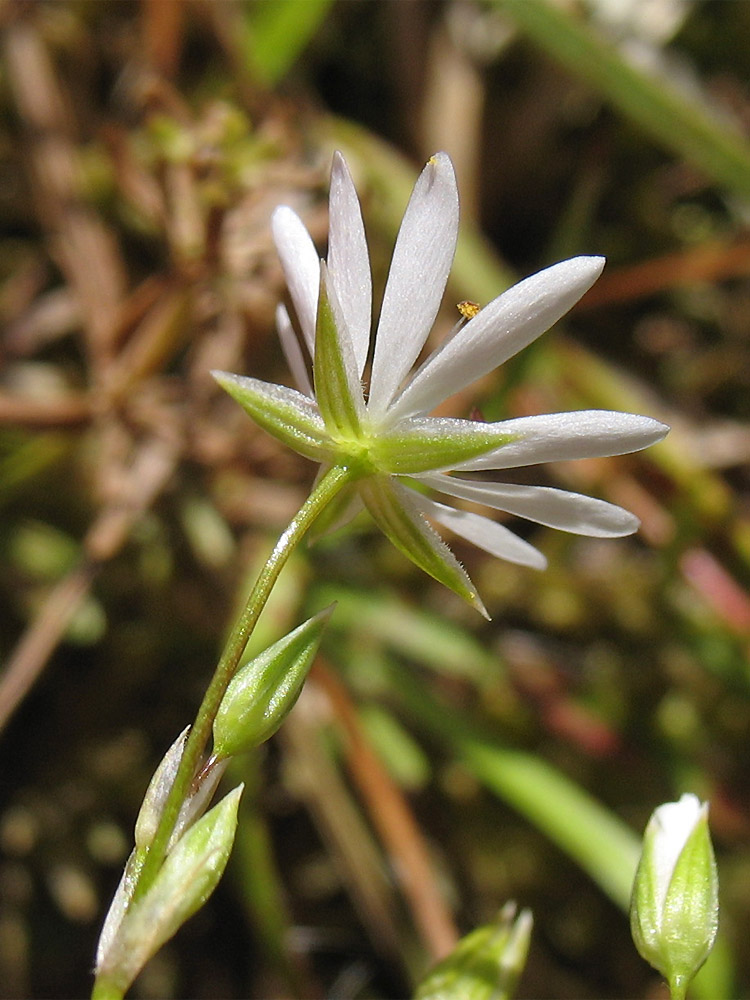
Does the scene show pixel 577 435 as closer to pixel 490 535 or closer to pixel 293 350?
pixel 490 535

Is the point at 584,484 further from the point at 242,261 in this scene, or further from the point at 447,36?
the point at 447,36

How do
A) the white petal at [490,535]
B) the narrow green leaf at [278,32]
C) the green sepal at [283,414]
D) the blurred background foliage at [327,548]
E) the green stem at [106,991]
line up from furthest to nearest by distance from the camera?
the narrow green leaf at [278,32] → the blurred background foliage at [327,548] → the white petal at [490,535] → the green sepal at [283,414] → the green stem at [106,991]

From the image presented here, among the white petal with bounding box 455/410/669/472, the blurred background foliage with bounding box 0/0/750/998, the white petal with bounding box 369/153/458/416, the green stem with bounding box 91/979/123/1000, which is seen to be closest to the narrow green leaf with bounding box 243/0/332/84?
the blurred background foliage with bounding box 0/0/750/998

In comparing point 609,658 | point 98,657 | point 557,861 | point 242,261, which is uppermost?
point 242,261

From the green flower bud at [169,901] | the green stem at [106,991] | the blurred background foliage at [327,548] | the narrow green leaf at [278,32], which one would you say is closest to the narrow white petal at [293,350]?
the green flower bud at [169,901]

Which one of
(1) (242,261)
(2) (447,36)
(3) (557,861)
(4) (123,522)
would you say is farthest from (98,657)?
(2) (447,36)

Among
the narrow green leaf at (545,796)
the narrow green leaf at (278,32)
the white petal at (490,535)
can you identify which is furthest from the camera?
the narrow green leaf at (278,32)

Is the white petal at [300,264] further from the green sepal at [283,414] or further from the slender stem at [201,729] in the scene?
the slender stem at [201,729]

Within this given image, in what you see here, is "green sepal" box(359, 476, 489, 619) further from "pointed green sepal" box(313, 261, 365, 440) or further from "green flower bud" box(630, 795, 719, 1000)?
"green flower bud" box(630, 795, 719, 1000)
